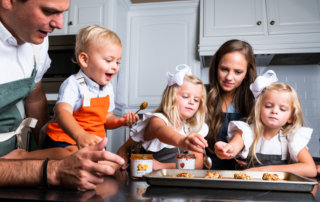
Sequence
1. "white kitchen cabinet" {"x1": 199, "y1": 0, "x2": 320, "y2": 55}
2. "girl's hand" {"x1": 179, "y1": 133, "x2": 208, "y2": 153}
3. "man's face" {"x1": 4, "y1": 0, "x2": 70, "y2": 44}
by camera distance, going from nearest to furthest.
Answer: "girl's hand" {"x1": 179, "y1": 133, "x2": 208, "y2": 153}
"man's face" {"x1": 4, "y1": 0, "x2": 70, "y2": 44}
"white kitchen cabinet" {"x1": 199, "y1": 0, "x2": 320, "y2": 55}

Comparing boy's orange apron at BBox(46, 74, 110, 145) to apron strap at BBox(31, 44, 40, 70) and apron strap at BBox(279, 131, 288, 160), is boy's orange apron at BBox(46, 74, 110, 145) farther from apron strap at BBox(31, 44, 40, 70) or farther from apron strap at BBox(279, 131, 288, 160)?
apron strap at BBox(279, 131, 288, 160)

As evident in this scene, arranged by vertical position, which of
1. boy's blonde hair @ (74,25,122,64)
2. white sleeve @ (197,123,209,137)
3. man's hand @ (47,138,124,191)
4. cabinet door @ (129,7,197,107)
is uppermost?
cabinet door @ (129,7,197,107)

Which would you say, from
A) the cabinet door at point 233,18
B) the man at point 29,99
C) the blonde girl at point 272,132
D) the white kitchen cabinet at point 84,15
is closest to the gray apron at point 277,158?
the blonde girl at point 272,132

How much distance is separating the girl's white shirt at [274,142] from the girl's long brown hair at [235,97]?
0.21m

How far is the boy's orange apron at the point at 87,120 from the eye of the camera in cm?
131

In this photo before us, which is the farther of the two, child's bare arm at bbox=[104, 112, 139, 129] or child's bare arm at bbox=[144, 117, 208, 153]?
child's bare arm at bbox=[104, 112, 139, 129]

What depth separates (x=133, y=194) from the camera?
0.59 meters

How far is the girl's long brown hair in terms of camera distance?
1.60 metres

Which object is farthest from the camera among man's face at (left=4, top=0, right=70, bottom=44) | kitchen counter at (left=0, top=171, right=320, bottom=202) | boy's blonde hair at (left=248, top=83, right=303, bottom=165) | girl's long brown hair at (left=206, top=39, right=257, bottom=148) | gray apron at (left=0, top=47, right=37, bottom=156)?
girl's long brown hair at (left=206, top=39, right=257, bottom=148)

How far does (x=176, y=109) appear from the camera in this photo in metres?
1.43

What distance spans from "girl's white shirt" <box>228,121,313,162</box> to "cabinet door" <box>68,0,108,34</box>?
1864 millimetres

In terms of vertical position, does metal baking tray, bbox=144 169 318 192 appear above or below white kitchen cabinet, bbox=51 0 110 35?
below

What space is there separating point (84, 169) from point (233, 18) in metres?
2.46

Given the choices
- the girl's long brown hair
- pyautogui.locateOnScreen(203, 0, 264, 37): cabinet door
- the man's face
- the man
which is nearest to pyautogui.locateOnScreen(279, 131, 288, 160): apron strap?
the girl's long brown hair
